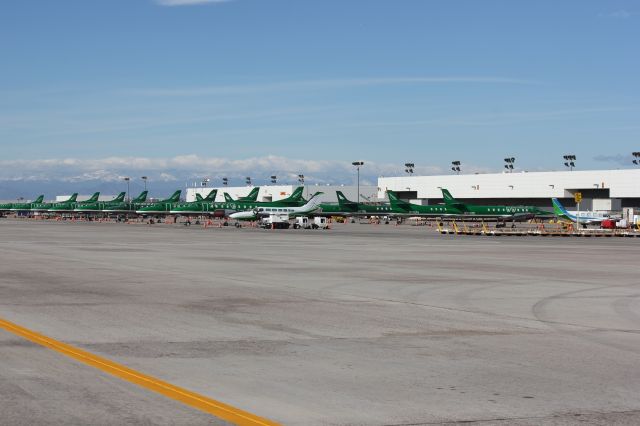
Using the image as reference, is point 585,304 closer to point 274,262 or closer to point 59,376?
point 59,376

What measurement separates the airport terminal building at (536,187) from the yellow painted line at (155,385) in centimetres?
13663

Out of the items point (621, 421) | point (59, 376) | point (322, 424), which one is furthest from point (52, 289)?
point (621, 421)

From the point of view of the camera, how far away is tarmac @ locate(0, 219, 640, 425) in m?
9.05

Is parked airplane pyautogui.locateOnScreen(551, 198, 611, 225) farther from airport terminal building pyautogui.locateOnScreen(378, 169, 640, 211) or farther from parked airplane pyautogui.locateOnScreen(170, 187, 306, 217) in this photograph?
parked airplane pyautogui.locateOnScreen(170, 187, 306, 217)

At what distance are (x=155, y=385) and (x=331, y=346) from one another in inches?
153

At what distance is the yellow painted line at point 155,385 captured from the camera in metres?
8.62

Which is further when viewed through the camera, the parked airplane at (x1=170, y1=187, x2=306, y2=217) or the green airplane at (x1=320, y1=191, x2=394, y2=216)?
the green airplane at (x1=320, y1=191, x2=394, y2=216)

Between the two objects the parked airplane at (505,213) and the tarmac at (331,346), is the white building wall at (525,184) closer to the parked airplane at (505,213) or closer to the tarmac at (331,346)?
the parked airplane at (505,213)

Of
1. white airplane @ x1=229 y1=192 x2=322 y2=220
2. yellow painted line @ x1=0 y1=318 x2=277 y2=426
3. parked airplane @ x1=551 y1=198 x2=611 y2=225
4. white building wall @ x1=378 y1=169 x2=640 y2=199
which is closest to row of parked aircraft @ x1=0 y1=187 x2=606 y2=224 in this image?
white airplane @ x1=229 y1=192 x2=322 y2=220

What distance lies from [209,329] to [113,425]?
6.93m

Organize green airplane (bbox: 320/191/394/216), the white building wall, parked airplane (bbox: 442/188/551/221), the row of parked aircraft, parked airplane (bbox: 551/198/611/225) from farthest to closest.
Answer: the white building wall → green airplane (bbox: 320/191/394/216) → parked airplane (bbox: 442/188/551/221) → the row of parked aircraft → parked airplane (bbox: 551/198/611/225)

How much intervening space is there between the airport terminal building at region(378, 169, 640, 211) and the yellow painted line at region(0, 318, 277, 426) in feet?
448

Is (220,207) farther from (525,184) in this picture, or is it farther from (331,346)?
(331,346)

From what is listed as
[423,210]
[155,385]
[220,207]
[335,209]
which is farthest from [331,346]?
[423,210]
